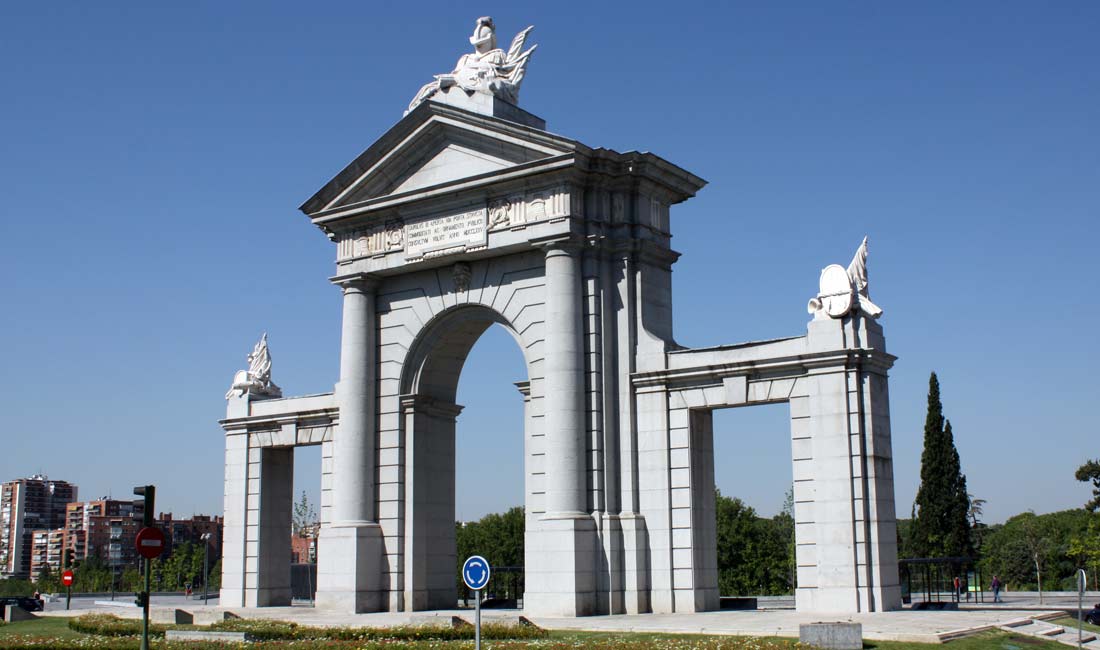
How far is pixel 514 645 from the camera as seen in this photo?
67.7 feet

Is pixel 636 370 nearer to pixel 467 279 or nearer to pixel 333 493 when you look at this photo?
pixel 467 279

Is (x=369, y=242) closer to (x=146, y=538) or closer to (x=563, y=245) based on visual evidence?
(x=563, y=245)

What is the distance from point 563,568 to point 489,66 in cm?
1499

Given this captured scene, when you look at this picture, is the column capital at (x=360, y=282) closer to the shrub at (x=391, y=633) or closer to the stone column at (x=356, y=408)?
the stone column at (x=356, y=408)

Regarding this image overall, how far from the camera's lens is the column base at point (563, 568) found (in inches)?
1131

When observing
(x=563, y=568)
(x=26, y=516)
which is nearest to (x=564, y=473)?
(x=563, y=568)

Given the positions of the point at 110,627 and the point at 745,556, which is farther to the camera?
the point at 745,556

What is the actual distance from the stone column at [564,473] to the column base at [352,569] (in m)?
5.81

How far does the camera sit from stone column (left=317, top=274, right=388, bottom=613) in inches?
1292

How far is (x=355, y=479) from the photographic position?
33.8m

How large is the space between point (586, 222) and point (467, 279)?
14.0ft

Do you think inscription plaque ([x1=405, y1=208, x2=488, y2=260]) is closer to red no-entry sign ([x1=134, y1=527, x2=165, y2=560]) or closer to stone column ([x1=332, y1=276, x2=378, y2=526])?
stone column ([x1=332, y1=276, x2=378, y2=526])

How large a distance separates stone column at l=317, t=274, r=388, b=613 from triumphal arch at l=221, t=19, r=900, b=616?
62 mm

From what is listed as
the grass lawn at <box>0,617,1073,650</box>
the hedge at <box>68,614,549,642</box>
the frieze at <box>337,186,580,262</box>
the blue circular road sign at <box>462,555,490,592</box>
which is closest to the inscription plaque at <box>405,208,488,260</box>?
the frieze at <box>337,186,580,262</box>
